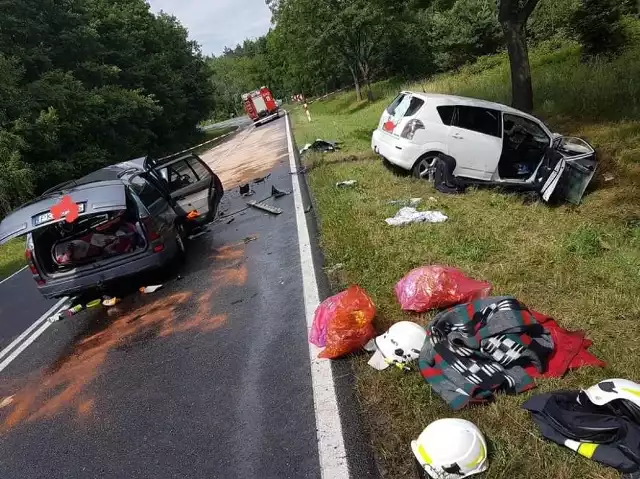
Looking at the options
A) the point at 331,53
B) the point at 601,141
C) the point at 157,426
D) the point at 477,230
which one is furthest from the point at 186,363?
the point at 331,53

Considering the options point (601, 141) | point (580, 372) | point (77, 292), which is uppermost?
point (77, 292)

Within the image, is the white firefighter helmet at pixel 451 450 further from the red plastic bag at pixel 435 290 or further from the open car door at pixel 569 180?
the open car door at pixel 569 180

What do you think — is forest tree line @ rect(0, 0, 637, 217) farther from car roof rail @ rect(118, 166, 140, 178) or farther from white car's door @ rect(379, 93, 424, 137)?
car roof rail @ rect(118, 166, 140, 178)

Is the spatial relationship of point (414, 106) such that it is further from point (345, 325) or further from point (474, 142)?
point (345, 325)

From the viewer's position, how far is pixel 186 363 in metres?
4.51

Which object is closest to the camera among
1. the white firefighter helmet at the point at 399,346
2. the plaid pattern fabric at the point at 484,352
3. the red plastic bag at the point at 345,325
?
the plaid pattern fabric at the point at 484,352

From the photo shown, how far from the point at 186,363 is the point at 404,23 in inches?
1232

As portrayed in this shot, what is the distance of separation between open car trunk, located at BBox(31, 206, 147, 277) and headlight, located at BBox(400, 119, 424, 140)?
500 cm

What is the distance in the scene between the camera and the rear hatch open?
218 inches

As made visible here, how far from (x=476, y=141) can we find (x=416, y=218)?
254 centimetres

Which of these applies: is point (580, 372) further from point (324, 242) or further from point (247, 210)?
point (247, 210)

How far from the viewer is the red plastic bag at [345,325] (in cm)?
393

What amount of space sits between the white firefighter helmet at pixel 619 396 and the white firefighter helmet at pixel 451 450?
68 centimetres

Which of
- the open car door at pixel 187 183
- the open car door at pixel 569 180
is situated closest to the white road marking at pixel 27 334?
the open car door at pixel 187 183
